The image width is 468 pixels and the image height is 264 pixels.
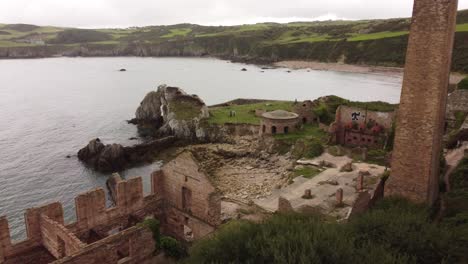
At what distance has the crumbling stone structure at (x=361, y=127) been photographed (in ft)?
123

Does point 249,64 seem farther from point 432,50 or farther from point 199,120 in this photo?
point 432,50

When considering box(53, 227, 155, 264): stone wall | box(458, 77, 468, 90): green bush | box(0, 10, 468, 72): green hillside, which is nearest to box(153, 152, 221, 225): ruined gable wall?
box(53, 227, 155, 264): stone wall

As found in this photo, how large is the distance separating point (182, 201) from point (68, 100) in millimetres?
73661

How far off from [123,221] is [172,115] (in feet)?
115

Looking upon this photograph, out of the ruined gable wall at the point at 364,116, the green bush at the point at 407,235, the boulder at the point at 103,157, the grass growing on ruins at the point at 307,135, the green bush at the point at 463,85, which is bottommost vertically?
the boulder at the point at 103,157

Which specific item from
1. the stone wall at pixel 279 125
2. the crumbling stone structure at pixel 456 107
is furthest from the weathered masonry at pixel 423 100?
the stone wall at pixel 279 125

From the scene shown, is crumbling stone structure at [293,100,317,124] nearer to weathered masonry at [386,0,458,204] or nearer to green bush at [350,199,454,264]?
weathered masonry at [386,0,458,204]

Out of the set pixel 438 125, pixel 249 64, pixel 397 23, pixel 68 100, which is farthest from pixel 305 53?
pixel 438 125

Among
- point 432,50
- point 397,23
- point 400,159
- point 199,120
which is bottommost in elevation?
point 199,120

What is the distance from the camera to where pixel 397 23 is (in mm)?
142625

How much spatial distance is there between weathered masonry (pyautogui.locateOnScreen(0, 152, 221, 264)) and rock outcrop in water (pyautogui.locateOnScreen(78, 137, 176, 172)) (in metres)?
23.2

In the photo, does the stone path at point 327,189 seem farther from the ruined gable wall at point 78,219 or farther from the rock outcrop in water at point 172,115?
the rock outcrop in water at point 172,115

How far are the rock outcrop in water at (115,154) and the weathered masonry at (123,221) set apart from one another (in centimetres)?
2320

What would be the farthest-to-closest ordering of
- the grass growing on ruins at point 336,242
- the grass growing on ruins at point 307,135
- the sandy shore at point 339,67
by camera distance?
the sandy shore at point 339,67, the grass growing on ruins at point 307,135, the grass growing on ruins at point 336,242
